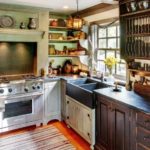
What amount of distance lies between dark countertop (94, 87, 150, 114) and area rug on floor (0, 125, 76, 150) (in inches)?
43.3

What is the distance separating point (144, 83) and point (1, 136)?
8.58ft

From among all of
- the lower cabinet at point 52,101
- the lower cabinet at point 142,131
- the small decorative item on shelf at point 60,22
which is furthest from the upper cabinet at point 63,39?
the lower cabinet at point 142,131

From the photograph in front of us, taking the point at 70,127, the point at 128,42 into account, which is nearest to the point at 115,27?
the point at 128,42

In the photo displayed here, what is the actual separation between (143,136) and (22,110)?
7.79 ft

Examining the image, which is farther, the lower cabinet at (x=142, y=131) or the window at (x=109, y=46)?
the window at (x=109, y=46)

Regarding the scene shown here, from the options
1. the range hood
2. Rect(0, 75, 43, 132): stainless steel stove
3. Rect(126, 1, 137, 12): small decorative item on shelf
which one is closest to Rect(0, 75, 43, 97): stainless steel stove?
Rect(0, 75, 43, 132): stainless steel stove

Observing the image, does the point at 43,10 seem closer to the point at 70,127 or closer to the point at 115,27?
the point at 115,27

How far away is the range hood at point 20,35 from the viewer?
3.73 m

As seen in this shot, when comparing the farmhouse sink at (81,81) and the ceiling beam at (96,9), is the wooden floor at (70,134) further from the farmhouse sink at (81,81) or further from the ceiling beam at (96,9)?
the ceiling beam at (96,9)

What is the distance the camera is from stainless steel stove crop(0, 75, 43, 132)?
3561 millimetres

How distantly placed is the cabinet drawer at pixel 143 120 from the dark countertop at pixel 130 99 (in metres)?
0.07

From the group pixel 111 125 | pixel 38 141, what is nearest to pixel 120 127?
pixel 111 125

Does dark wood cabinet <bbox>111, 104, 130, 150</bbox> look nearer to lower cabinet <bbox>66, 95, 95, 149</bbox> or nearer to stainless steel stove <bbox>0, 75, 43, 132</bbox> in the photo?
lower cabinet <bbox>66, 95, 95, 149</bbox>

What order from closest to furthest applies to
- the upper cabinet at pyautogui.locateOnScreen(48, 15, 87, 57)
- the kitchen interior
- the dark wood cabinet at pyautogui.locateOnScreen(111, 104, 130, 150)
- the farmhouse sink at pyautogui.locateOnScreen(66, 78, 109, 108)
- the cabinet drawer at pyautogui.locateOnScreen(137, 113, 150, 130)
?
1. the cabinet drawer at pyautogui.locateOnScreen(137, 113, 150, 130)
2. the dark wood cabinet at pyautogui.locateOnScreen(111, 104, 130, 150)
3. the kitchen interior
4. the farmhouse sink at pyautogui.locateOnScreen(66, 78, 109, 108)
5. the upper cabinet at pyautogui.locateOnScreen(48, 15, 87, 57)
